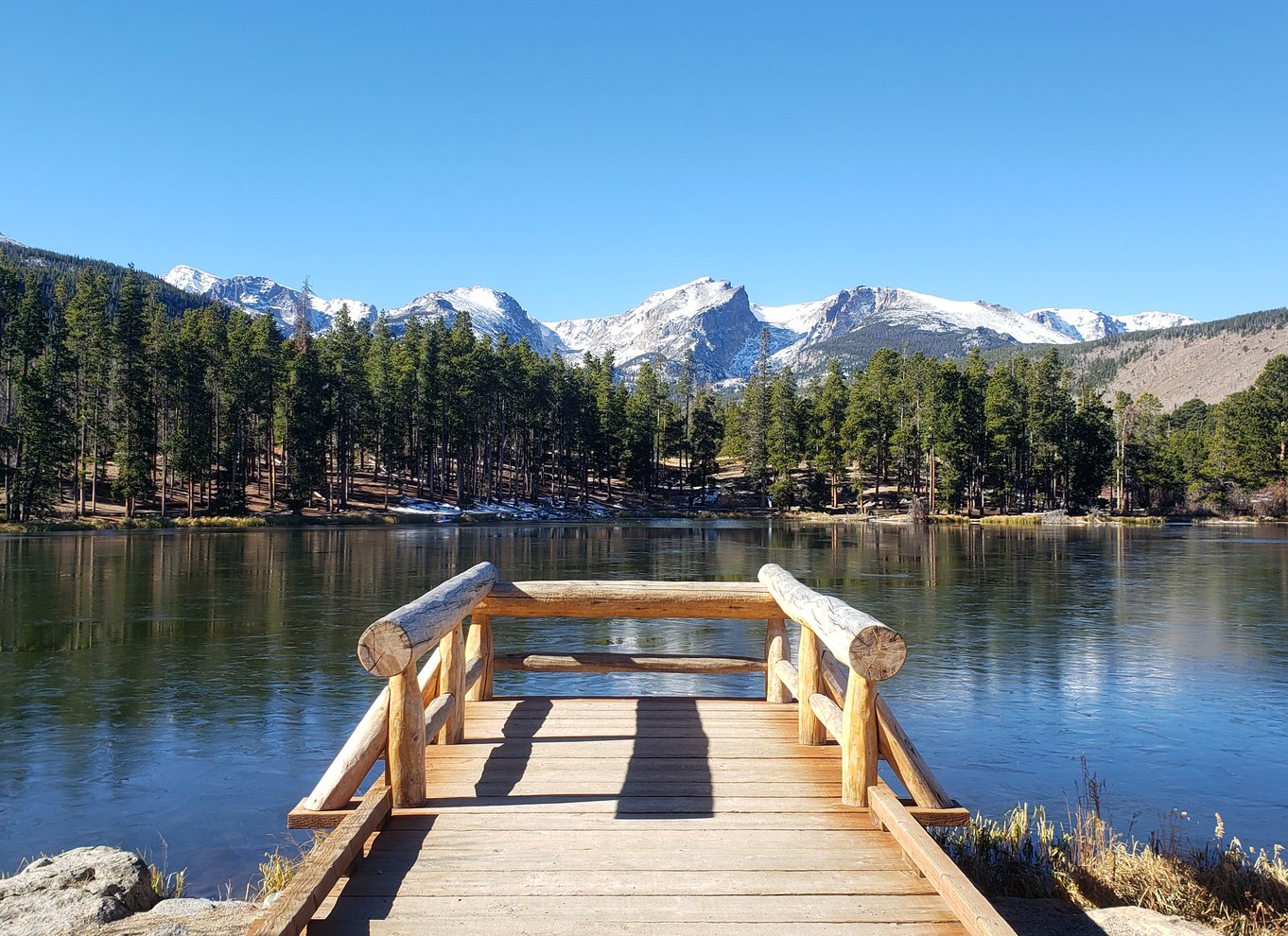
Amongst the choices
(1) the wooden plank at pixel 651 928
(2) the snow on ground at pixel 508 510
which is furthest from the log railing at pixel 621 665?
(2) the snow on ground at pixel 508 510

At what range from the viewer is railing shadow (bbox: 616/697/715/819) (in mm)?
5543

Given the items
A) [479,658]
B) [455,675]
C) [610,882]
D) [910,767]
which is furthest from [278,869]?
[910,767]

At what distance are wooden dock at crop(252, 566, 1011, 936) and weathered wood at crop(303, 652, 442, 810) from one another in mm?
13

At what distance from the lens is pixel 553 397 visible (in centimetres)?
9262

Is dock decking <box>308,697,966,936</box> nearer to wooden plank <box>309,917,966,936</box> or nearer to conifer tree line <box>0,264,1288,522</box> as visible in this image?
wooden plank <box>309,917,966,936</box>

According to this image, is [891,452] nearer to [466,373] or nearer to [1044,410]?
[1044,410]

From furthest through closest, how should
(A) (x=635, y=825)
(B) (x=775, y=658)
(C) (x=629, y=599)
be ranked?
(B) (x=775, y=658), (C) (x=629, y=599), (A) (x=635, y=825)

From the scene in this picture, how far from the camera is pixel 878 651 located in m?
4.95

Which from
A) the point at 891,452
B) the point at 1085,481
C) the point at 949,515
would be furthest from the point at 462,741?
the point at 1085,481

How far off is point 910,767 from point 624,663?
405 centimetres

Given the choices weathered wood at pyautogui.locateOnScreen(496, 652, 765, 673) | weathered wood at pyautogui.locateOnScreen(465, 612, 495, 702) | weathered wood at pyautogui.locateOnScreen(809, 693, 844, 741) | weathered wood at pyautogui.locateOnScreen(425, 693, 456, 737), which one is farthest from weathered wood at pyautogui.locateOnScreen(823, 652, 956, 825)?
weathered wood at pyautogui.locateOnScreen(465, 612, 495, 702)

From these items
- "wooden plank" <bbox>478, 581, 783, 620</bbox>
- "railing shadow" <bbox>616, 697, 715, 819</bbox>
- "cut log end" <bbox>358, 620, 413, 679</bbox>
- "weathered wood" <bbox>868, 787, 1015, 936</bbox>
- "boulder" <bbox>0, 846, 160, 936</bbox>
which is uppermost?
"cut log end" <bbox>358, 620, 413, 679</bbox>

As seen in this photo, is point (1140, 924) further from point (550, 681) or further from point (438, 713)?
point (550, 681)

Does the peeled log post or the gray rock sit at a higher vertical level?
the peeled log post
